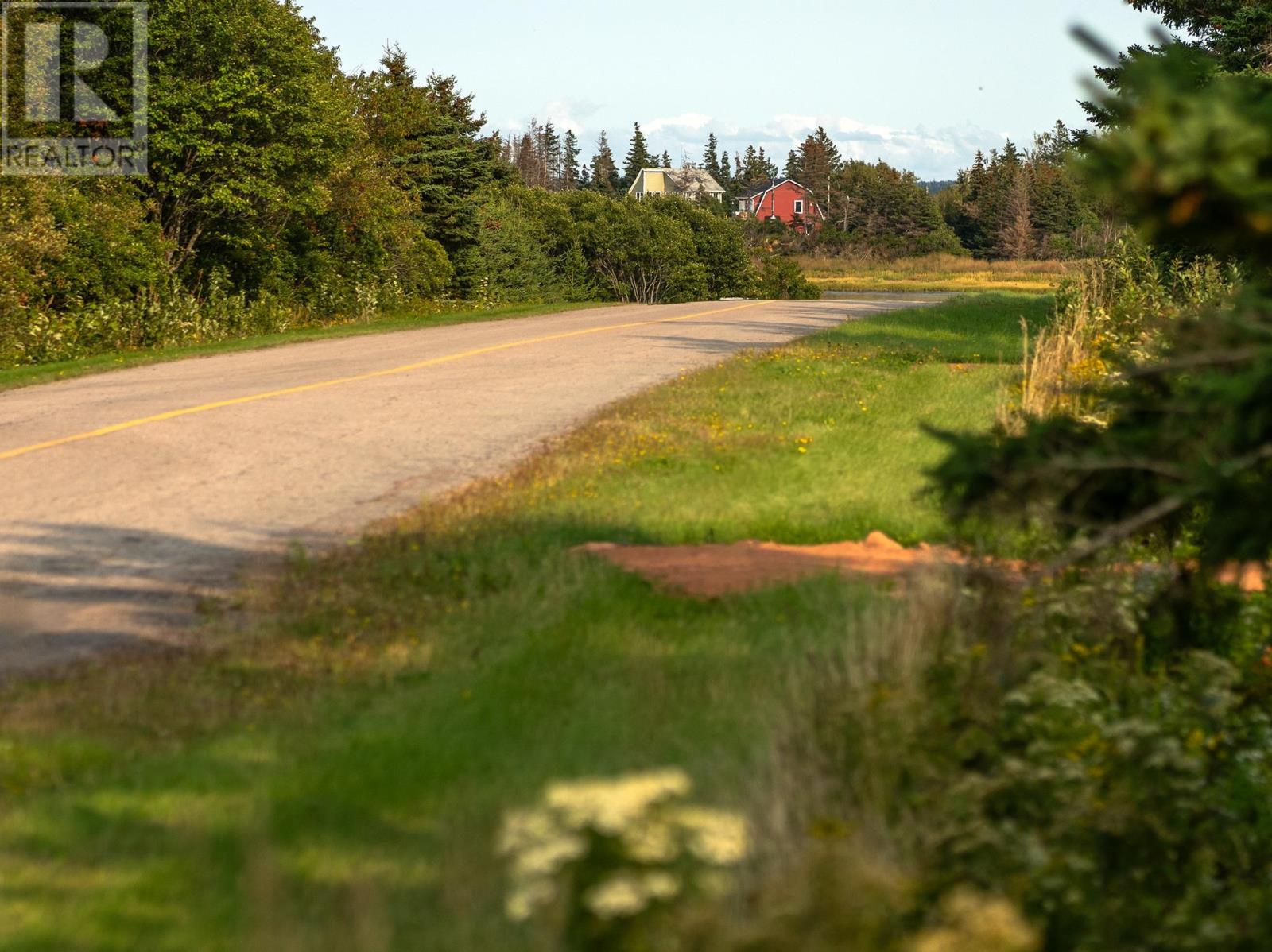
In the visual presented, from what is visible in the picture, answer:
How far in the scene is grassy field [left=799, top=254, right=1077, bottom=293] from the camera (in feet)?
224

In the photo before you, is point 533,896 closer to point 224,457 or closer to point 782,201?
point 224,457

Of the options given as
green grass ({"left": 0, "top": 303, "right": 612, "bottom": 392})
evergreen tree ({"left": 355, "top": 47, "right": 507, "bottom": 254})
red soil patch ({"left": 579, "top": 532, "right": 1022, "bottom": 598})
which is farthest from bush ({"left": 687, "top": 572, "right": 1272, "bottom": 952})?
evergreen tree ({"left": 355, "top": 47, "right": 507, "bottom": 254})

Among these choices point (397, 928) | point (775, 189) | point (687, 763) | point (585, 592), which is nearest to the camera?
point (397, 928)

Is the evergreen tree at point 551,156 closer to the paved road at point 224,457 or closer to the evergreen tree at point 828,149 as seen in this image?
the evergreen tree at point 828,149

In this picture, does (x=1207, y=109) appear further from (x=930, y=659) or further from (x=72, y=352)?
(x=72, y=352)

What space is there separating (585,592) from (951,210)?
10809 cm

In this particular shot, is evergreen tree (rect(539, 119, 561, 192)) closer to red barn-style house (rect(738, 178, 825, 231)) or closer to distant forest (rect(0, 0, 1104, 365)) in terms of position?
A: red barn-style house (rect(738, 178, 825, 231))

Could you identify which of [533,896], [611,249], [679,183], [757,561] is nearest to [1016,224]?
[679,183]

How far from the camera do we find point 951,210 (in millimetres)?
110000

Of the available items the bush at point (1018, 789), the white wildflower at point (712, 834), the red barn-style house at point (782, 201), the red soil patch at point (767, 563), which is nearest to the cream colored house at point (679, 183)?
the red barn-style house at point (782, 201)

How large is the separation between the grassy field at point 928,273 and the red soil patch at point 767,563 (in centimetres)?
5456

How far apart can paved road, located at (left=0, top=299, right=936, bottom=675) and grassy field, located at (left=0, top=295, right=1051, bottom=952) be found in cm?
65

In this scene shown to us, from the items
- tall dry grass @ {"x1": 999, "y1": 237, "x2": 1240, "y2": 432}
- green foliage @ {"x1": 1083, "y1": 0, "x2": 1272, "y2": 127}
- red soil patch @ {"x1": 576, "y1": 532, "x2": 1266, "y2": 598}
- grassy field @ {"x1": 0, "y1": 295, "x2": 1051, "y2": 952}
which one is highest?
green foliage @ {"x1": 1083, "y1": 0, "x2": 1272, "y2": 127}

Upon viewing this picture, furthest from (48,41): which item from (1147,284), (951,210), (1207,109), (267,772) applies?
(951,210)
